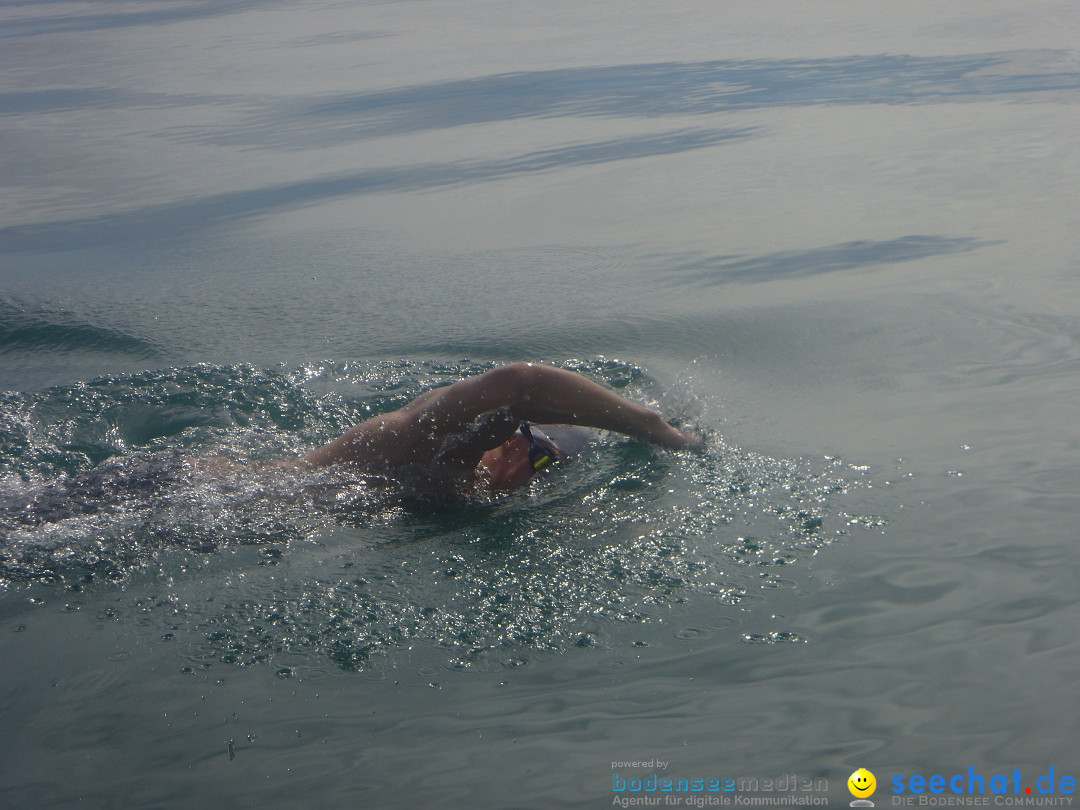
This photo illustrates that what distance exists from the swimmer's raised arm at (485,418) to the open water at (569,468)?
6.4 inches

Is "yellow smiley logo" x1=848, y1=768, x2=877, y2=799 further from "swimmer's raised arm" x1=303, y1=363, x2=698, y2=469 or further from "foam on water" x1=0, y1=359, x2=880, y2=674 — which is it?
"swimmer's raised arm" x1=303, y1=363, x2=698, y2=469

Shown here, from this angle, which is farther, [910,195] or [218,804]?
[910,195]

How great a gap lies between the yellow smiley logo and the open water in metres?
0.02

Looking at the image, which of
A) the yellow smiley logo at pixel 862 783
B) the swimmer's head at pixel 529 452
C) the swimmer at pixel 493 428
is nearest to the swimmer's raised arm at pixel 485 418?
the swimmer at pixel 493 428

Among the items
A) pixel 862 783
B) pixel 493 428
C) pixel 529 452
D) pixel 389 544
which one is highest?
pixel 493 428

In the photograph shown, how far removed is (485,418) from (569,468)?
46 cm

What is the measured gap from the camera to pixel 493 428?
3.43 meters

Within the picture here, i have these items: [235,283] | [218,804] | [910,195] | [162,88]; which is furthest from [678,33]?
[218,804]

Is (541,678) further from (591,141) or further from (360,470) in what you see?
(591,141)

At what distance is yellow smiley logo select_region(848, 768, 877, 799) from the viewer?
2.11 metres

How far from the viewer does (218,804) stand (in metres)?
2.19

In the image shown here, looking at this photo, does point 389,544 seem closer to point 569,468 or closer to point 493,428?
point 493,428

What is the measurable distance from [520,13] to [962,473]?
44.5 feet

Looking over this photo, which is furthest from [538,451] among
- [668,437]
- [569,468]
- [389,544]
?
[389,544]
